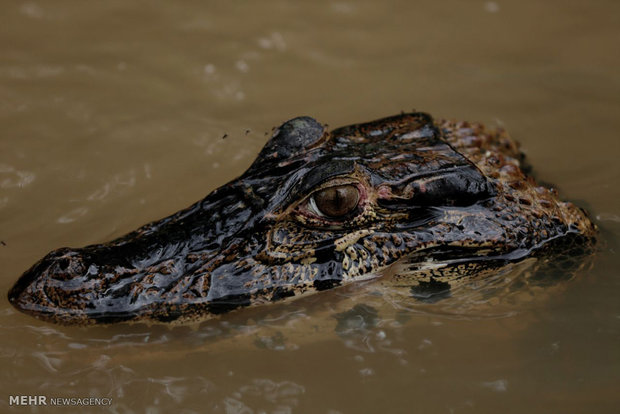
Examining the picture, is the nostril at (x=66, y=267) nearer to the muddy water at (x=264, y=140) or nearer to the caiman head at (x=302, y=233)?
the caiman head at (x=302, y=233)

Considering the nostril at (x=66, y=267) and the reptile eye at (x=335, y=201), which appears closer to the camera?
the nostril at (x=66, y=267)

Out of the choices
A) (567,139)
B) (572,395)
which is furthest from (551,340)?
(567,139)

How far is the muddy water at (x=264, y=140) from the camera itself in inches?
115

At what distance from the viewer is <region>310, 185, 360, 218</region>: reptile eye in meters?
3.01

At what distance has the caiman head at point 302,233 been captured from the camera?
2881mm

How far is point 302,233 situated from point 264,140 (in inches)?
73.8

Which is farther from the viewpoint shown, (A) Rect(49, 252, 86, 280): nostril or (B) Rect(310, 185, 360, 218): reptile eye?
(B) Rect(310, 185, 360, 218): reptile eye

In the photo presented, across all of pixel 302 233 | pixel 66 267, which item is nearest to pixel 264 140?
pixel 302 233

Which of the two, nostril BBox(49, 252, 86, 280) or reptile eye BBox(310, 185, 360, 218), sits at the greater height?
reptile eye BBox(310, 185, 360, 218)

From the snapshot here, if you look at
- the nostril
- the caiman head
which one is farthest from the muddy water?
the nostril

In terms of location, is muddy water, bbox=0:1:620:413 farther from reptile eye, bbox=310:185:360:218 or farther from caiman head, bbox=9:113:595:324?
reptile eye, bbox=310:185:360:218

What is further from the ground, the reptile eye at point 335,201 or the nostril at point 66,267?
the reptile eye at point 335,201

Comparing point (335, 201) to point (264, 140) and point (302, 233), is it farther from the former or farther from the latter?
point (264, 140)

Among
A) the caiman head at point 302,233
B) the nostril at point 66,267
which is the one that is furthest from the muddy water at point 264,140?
the nostril at point 66,267
